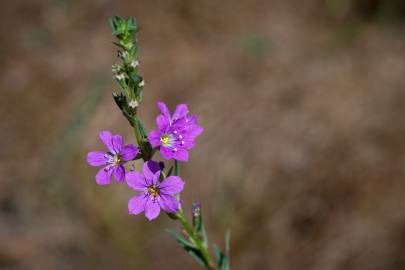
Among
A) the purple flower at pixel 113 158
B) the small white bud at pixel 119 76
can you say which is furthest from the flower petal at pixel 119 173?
the small white bud at pixel 119 76

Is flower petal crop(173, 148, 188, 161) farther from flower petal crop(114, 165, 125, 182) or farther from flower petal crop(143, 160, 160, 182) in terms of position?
flower petal crop(114, 165, 125, 182)

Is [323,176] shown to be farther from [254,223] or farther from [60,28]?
[60,28]

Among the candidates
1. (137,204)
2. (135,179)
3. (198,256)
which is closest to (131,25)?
(135,179)

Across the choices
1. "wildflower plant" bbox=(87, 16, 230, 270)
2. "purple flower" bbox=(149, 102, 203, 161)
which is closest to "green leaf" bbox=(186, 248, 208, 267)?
"wildflower plant" bbox=(87, 16, 230, 270)

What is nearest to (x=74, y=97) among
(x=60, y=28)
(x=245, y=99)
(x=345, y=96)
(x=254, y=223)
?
(x=60, y=28)

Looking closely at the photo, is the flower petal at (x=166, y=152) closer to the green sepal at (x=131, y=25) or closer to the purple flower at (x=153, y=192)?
the purple flower at (x=153, y=192)

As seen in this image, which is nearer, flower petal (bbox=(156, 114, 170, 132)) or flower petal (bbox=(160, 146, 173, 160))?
flower petal (bbox=(160, 146, 173, 160))

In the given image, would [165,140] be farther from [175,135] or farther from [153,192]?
[153,192]
